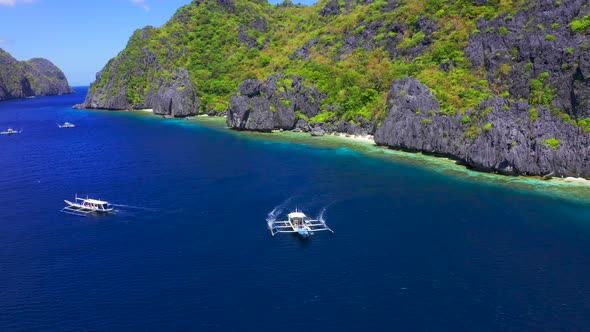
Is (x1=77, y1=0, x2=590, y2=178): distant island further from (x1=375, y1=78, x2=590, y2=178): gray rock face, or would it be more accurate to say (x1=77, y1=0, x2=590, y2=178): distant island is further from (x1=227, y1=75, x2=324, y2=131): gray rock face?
(x1=227, y1=75, x2=324, y2=131): gray rock face

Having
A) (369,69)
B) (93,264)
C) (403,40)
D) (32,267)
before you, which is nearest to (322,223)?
(93,264)

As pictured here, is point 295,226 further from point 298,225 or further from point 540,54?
point 540,54

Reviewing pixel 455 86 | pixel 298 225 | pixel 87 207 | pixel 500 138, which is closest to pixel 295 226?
pixel 298 225

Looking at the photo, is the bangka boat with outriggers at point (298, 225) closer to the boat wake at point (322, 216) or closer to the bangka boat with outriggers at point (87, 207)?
the boat wake at point (322, 216)

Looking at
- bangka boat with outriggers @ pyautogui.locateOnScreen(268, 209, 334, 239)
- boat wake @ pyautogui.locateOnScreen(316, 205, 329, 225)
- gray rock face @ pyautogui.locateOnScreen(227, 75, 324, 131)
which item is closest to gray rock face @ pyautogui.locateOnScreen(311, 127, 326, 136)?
gray rock face @ pyautogui.locateOnScreen(227, 75, 324, 131)

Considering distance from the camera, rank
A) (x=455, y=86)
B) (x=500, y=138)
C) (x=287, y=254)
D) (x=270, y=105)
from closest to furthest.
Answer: (x=287, y=254) → (x=500, y=138) → (x=455, y=86) → (x=270, y=105)

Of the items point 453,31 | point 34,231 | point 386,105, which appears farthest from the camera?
point 453,31

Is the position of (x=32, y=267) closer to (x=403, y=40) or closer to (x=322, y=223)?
(x=322, y=223)
